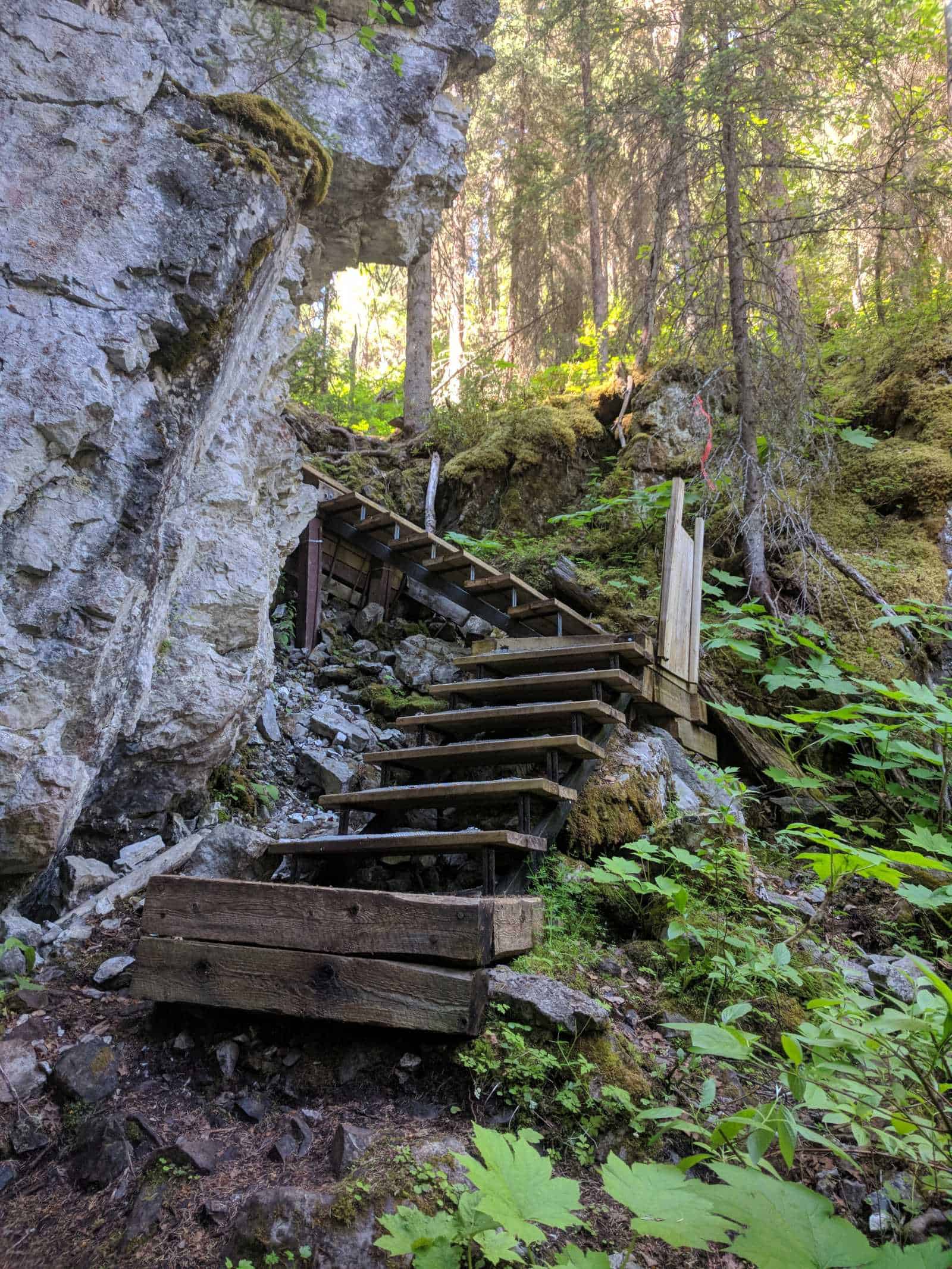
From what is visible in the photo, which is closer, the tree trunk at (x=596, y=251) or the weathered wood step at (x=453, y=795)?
the weathered wood step at (x=453, y=795)

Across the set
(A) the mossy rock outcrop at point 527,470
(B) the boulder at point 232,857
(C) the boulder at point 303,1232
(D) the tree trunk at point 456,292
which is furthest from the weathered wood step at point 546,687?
(D) the tree trunk at point 456,292

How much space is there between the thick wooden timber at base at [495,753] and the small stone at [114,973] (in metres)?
1.70

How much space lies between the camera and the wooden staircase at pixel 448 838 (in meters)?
2.68

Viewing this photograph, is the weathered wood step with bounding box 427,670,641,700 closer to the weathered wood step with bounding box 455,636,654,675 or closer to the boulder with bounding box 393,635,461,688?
the weathered wood step with bounding box 455,636,654,675

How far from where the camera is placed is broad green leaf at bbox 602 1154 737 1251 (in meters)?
1.40

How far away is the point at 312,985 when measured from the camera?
2727 millimetres

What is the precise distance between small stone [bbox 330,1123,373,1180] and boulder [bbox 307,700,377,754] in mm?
3522

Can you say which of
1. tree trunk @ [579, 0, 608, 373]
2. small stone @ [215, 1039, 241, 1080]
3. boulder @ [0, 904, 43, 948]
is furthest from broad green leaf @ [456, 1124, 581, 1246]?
tree trunk @ [579, 0, 608, 373]

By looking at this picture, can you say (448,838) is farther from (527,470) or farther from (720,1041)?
(527,470)

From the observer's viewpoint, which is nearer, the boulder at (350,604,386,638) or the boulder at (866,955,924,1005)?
the boulder at (866,955,924,1005)

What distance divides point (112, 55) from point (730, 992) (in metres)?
4.85

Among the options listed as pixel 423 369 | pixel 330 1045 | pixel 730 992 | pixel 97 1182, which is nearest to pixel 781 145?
pixel 423 369

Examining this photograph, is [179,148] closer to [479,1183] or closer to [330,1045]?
[330,1045]

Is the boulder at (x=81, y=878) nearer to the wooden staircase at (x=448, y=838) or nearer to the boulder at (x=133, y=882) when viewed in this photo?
the boulder at (x=133, y=882)
